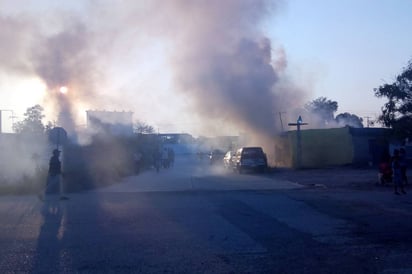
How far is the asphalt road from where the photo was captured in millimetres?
9352

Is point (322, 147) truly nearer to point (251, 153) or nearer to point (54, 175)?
point (251, 153)

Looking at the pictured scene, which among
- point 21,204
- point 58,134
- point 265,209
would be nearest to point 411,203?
point 265,209

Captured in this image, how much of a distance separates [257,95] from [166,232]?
127 ft

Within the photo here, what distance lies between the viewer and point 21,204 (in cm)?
1869

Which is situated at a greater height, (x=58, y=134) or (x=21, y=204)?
(x=58, y=134)

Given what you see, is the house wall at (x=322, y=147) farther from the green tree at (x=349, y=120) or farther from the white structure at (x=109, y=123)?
the green tree at (x=349, y=120)

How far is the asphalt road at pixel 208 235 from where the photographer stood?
9.35 metres

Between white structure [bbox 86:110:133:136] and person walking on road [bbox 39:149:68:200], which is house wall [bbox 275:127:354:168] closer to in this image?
white structure [bbox 86:110:133:136]

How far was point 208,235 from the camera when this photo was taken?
39.6 ft

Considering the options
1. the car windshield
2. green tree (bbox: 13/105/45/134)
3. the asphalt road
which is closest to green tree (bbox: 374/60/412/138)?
the asphalt road

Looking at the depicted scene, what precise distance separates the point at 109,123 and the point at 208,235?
37693mm

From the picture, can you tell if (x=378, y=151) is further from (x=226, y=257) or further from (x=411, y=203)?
(x=226, y=257)

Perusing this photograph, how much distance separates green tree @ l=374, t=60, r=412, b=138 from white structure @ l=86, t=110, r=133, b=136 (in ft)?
72.4

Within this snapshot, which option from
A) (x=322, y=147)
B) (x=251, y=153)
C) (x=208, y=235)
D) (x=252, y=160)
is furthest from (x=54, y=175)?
(x=322, y=147)
